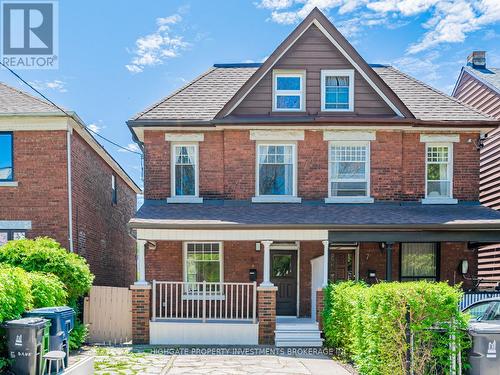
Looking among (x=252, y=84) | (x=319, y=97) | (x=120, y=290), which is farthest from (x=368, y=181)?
→ (x=120, y=290)

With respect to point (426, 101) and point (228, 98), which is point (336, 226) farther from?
point (426, 101)

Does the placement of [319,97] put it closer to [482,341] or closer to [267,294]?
[267,294]

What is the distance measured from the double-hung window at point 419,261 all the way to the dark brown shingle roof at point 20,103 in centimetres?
1108

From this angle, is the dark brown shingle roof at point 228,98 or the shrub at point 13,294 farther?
the dark brown shingle roof at point 228,98

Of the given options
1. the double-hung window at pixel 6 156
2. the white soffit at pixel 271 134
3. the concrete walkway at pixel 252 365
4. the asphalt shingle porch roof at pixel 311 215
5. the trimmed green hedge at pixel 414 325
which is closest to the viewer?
the trimmed green hedge at pixel 414 325

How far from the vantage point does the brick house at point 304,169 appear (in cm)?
1220

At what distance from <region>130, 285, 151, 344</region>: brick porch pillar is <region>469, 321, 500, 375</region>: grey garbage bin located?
743 cm

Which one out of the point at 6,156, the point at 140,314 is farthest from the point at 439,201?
the point at 6,156

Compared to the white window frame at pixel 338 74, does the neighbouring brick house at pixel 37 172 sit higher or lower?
lower

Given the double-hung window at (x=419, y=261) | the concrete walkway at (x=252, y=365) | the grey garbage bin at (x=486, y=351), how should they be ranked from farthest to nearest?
the double-hung window at (x=419, y=261) → the concrete walkway at (x=252, y=365) → the grey garbage bin at (x=486, y=351)

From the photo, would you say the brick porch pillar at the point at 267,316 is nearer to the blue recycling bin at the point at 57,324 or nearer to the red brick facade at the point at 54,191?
the blue recycling bin at the point at 57,324

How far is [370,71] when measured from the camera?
12.5m

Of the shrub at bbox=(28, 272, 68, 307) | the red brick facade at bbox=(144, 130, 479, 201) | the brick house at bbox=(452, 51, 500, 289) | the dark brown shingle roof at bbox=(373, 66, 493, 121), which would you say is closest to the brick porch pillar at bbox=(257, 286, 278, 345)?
the red brick facade at bbox=(144, 130, 479, 201)

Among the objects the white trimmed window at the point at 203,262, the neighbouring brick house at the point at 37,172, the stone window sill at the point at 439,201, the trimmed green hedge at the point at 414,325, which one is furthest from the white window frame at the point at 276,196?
the trimmed green hedge at the point at 414,325
